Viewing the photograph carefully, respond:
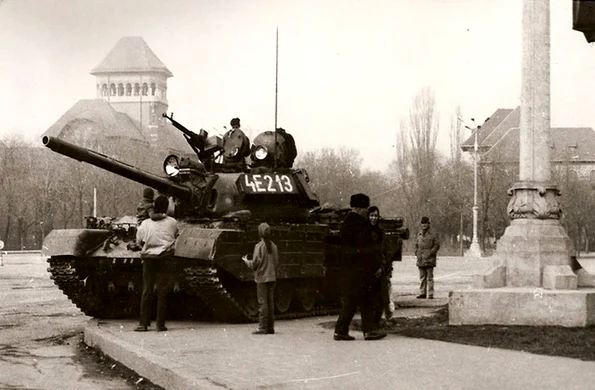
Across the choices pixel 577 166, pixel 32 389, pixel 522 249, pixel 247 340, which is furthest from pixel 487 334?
pixel 577 166

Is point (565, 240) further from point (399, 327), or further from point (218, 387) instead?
point (218, 387)

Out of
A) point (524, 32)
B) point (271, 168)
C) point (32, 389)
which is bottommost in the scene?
point (32, 389)

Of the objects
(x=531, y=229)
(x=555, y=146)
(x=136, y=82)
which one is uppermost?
(x=136, y=82)

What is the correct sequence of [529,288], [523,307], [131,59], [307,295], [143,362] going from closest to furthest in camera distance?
[143,362] → [523,307] → [529,288] → [307,295] → [131,59]

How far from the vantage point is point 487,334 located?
11695 millimetres

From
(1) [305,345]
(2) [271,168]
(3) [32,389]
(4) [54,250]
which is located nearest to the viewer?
(3) [32,389]

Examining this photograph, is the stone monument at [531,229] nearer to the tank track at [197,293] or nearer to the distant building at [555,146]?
the tank track at [197,293]

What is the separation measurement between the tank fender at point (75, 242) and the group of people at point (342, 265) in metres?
0.72

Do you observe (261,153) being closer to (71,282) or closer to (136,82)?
(71,282)

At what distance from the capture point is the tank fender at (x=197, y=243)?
14383 millimetres

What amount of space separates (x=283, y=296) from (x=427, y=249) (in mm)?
6038

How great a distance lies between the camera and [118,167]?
52.9 ft

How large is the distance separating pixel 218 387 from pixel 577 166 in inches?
2138

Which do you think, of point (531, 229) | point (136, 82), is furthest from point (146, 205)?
point (136, 82)
